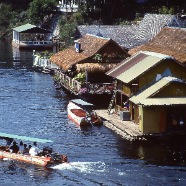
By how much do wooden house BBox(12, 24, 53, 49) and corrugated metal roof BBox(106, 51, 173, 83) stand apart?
3043 inches

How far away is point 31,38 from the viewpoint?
497 ft

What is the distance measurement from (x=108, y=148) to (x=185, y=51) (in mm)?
22369

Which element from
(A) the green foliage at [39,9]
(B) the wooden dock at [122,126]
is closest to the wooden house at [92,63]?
(B) the wooden dock at [122,126]

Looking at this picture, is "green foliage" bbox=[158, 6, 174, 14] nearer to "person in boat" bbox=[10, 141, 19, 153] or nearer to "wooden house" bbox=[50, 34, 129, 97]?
"wooden house" bbox=[50, 34, 129, 97]

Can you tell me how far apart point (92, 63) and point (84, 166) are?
3387cm

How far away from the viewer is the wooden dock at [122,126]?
59.2 m

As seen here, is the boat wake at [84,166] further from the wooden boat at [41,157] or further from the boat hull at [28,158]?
the boat hull at [28,158]

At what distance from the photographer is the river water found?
48375 mm

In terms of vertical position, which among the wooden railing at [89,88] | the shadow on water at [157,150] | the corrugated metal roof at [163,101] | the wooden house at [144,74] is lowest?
the shadow on water at [157,150]

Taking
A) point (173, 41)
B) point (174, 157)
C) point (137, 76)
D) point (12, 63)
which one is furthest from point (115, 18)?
point (174, 157)

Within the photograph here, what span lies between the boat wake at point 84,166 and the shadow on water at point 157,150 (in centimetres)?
412

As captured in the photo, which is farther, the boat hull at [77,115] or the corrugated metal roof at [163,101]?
the boat hull at [77,115]

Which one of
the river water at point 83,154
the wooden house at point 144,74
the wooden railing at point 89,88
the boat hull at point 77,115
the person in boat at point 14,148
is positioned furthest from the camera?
the wooden railing at point 89,88

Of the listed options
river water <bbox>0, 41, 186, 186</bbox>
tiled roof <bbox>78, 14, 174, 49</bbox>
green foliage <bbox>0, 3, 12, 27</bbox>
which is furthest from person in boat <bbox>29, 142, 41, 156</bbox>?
green foliage <bbox>0, 3, 12, 27</bbox>
